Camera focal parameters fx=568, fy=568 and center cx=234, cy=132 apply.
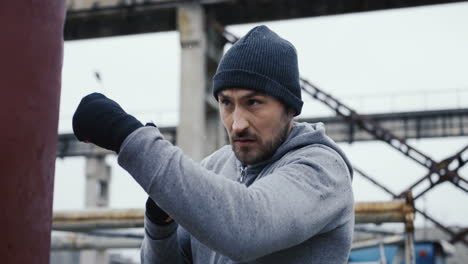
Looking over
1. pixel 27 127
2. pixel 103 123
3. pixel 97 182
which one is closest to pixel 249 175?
pixel 103 123

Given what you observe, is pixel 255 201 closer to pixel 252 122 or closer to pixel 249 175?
pixel 252 122

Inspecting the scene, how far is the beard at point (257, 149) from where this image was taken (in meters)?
1.71

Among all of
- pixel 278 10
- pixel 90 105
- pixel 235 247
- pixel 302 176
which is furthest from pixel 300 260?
pixel 278 10

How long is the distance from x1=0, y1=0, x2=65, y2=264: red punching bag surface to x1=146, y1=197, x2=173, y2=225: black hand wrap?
Result: 61 cm

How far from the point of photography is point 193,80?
14180 mm

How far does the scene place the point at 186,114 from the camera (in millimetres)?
13938

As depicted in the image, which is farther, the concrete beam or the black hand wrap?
the concrete beam

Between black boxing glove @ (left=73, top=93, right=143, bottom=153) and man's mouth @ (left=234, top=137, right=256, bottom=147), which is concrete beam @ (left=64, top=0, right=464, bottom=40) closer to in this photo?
man's mouth @ (left=234, top=137, right=256, bottom=147)

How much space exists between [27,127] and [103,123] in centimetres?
19

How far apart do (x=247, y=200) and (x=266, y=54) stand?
62cm

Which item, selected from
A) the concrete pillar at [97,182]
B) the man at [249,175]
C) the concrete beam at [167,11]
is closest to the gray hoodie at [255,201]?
the man at [249,175]

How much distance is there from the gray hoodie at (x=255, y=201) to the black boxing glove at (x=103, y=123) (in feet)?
A: 0.10

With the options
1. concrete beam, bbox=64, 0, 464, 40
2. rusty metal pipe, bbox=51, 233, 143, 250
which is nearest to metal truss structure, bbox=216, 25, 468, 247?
concrete beam, bbox=64, 0, 464, 40

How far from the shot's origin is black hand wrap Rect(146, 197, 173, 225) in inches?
68.1
